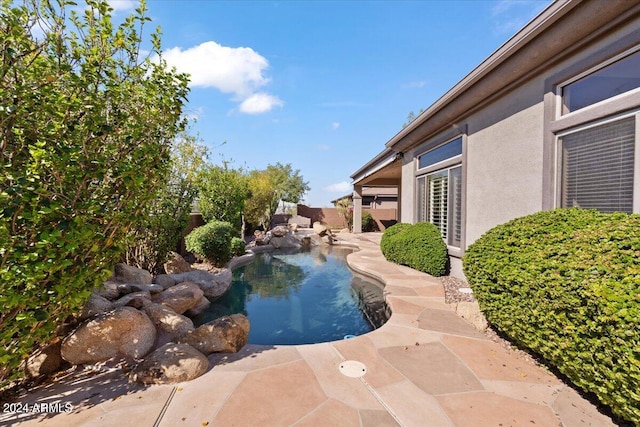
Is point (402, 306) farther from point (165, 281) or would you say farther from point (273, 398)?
point (165, 281)

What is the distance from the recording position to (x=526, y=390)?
101 inches

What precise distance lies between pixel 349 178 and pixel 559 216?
15.9 m

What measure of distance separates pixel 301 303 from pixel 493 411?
4425mm

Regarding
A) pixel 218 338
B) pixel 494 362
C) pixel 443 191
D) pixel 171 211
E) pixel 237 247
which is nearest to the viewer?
pixel 494 362

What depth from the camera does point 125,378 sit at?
2.77 metres

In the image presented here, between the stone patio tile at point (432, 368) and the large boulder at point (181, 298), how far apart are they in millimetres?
3644

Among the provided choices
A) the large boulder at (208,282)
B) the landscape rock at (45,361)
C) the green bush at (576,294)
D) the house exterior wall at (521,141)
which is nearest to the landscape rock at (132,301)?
the landscape rock at (45,361)

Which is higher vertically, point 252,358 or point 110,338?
point 110,338

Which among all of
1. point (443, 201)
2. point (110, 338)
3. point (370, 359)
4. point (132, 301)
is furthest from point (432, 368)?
point (443, 201)

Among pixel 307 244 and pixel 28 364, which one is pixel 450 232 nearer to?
pixel 28 364

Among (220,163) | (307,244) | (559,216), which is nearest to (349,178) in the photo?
(307,244)

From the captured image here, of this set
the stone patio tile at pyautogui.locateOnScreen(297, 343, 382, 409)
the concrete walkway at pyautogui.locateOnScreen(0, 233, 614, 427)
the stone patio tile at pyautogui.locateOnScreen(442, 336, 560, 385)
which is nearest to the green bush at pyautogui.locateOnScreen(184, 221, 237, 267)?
the concrete walkway at pyautogui.locateOnScreen(0, 233, 614, 427)

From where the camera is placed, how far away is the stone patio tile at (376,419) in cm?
213

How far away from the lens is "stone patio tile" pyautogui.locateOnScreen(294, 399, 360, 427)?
2.12m
